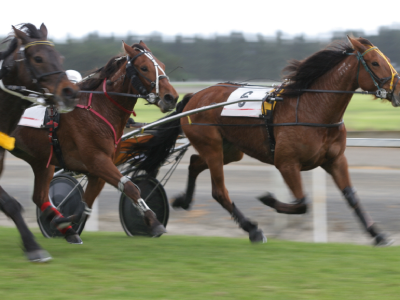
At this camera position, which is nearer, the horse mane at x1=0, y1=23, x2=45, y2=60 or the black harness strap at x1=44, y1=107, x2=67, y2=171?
the horse mane at x1=0, y1=23, x2=45, y2=60

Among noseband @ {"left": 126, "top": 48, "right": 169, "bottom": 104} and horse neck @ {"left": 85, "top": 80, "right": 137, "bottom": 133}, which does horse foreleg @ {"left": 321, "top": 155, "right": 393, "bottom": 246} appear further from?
horse neck @ {"left": 85, "top": 80, "right": 137, "bottom": 133}

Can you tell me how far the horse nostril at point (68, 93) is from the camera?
13.7ft

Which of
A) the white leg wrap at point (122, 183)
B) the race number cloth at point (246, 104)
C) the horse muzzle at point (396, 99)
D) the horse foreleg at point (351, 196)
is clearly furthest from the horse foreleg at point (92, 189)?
the horse muzzle at point (396, 99)

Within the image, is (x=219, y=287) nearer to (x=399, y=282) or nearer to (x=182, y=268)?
(x=182, y=268)

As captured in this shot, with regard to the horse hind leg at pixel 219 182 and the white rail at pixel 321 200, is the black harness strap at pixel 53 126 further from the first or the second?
the white rail at pixel 321 200

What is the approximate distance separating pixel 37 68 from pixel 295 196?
2467mm

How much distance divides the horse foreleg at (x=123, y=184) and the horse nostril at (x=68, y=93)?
37.3 inches

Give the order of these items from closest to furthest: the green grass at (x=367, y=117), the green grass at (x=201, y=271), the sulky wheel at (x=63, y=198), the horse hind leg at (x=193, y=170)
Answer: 1. the green grass at (x=201, y=271)
2. the sulky wheel at (x=63, y=198)
3. the horse hind leg at (x=193, y=170)
4. the green grass at (x=367, y=117)

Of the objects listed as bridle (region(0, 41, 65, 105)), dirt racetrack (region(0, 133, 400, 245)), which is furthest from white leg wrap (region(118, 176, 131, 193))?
dirt racetrack (region(0, 133, 400, 245))

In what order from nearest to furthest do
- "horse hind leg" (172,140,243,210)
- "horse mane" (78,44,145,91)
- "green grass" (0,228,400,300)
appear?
"green grass" (0,228,400,300), "horse mane" (78,44,145,91), "horse hind leg" (172,140,243,210)

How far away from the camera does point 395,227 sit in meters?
6.36

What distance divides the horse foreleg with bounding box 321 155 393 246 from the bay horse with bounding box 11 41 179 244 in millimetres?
1588

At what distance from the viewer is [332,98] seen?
526 centimetres

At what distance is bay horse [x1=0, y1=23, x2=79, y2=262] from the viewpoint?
13.8 feet
